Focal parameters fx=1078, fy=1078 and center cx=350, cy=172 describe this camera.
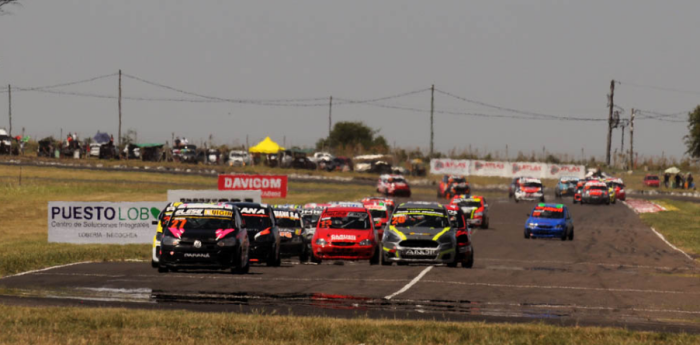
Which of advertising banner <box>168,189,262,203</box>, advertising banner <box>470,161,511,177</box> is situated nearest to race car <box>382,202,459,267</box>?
advertising banner <box>168,189,262,203</box>

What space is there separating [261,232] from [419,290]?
18.8 feet

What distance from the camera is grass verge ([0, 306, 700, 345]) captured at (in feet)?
48.2

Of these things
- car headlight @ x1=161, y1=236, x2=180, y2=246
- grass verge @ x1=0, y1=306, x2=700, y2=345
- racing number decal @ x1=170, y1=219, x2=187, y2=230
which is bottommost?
grass verge @ x1=0, y1=306, x2=700, y2=345

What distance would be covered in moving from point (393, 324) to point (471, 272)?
37.6 ft

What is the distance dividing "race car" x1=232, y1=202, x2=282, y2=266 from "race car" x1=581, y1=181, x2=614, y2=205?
46502mm

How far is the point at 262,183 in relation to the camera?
5162 centimetres

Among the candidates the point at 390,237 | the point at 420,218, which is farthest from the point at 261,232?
the point at 420,218

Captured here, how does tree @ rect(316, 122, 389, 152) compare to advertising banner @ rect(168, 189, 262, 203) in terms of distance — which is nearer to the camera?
advertising banner @ rect(168, 189, 262, 203)

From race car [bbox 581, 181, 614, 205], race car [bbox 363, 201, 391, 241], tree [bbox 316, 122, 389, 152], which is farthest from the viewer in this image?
tree [bbox 316, 122, 389, 152]

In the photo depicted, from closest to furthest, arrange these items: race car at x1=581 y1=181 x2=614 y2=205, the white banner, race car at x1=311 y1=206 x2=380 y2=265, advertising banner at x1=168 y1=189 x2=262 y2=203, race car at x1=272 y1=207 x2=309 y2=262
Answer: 1. race car at x1=311 y1=206 x2=380 y2=265
2. race car at x1=272 y1=207 x2=309 y2=262
3. advertising banner at x1=168 y1=189 x2=262 y2=203
4. race car at x1=581 y1=181 x2=614 y2=205
5. the white banner

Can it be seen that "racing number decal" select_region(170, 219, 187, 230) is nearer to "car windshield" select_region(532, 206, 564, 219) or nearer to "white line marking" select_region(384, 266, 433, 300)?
"white line marking" select_region(384, 266, 433, 300)

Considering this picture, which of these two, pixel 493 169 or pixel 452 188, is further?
pixel 493 169

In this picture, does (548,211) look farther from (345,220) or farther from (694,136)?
(694,136)

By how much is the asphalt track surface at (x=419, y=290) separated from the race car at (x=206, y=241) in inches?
16.4
